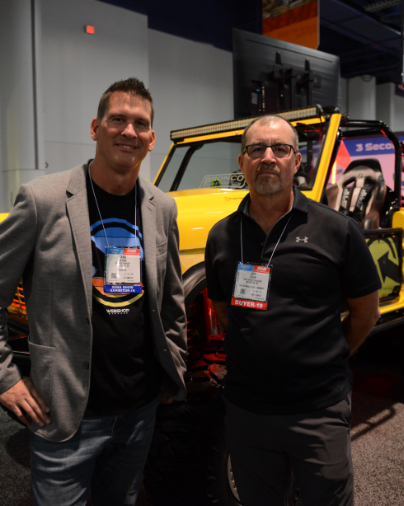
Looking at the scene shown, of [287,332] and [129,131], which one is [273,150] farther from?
[287,332]

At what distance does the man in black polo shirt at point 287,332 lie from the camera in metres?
1.33

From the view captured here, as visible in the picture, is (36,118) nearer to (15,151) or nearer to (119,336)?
(15,151)

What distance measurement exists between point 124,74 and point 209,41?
8.52 ft

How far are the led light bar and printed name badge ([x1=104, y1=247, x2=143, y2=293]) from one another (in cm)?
160

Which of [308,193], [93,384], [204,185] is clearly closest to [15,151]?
[204,185]

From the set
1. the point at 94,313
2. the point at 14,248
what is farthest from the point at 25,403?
the point at 14,248

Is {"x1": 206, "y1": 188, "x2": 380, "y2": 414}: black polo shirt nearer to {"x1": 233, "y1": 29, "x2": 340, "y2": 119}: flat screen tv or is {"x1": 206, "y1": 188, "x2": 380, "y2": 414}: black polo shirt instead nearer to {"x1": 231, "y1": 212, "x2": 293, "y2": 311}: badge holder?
{"x1": 231, "y1": 212, "x2": 293, "y2": 311}: badge holder

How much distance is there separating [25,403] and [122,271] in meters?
0.44

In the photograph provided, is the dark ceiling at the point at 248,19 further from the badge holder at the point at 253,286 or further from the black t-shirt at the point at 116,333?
the badge holder at the point at 253,286

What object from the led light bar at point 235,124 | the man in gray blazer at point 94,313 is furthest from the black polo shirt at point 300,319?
the led light bar at point 235,124

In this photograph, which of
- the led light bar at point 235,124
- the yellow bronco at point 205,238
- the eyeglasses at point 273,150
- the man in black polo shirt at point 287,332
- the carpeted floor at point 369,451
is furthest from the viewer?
the led light bar at point 235,124

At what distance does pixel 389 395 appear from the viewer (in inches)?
142

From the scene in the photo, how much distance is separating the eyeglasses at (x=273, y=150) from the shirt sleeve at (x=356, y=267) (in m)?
0.29

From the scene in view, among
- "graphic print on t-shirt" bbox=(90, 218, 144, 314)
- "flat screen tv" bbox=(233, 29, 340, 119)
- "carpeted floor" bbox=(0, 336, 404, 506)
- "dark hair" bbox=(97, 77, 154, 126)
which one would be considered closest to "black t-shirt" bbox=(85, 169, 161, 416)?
"graphic print on t-shirt" bbox=(90, 218, 144, 314)
